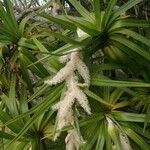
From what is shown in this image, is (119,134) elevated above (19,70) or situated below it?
below

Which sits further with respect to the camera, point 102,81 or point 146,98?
point 146,98

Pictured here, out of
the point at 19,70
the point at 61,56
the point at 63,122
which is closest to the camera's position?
the point at 63,122

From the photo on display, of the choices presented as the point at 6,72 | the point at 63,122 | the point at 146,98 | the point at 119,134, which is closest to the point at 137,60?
the point at 146,98

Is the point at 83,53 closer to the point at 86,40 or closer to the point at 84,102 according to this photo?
the point at 86,40

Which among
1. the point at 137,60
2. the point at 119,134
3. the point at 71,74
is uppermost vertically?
the point at 71,74

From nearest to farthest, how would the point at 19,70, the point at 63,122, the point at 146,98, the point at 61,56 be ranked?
the point at 63,122
the point at 61,56
the point at 146,98
the point at 19,70

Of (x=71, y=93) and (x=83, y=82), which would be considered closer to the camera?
(x=71, y=93)
